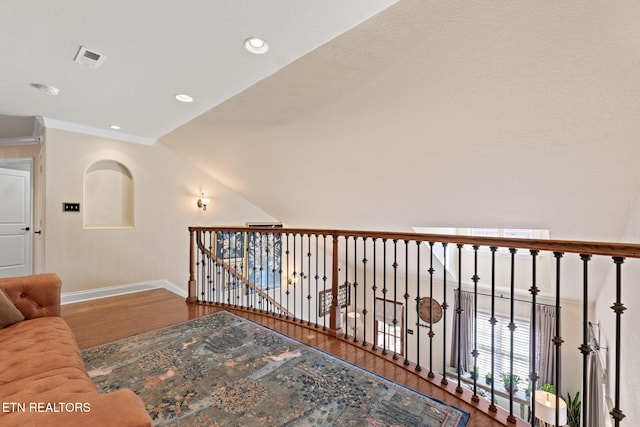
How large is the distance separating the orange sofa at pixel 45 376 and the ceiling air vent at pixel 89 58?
1770 millimetres

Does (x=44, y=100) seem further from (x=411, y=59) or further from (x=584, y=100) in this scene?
(x=584, y=100)

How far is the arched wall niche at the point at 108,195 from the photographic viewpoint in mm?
4086

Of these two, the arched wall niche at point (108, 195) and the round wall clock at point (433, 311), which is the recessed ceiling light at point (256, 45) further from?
the round wall clock at point (433, 311)

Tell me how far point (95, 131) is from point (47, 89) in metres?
1.29

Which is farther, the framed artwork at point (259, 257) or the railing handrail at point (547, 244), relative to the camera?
the framed artwork at point (259, 257)

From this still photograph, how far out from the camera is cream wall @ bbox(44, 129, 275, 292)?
370 cm

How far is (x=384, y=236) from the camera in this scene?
2.22 m

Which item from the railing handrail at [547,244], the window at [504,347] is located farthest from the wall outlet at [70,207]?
the window at [504,347]

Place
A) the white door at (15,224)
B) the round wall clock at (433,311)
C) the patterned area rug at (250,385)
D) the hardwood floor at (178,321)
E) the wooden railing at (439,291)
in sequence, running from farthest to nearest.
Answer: the round wall clock at (433,311), the white door at (15,224), the wooden railing at (439,291), the hardwood floor at (178,321), the patterned area rug at (250,385)

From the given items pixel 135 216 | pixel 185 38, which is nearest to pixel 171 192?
pixel 135 216

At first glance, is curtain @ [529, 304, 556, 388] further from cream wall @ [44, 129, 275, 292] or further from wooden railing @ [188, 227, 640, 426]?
cream wall @ [44, 129, 275, 292]

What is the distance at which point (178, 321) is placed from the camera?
305cm

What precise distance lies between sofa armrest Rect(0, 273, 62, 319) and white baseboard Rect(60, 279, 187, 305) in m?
1.85

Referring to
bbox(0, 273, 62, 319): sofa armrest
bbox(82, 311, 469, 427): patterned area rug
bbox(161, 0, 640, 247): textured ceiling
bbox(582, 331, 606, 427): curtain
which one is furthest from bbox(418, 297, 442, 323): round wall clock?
bbox(0, 273, 62, 319): sofa armrest
